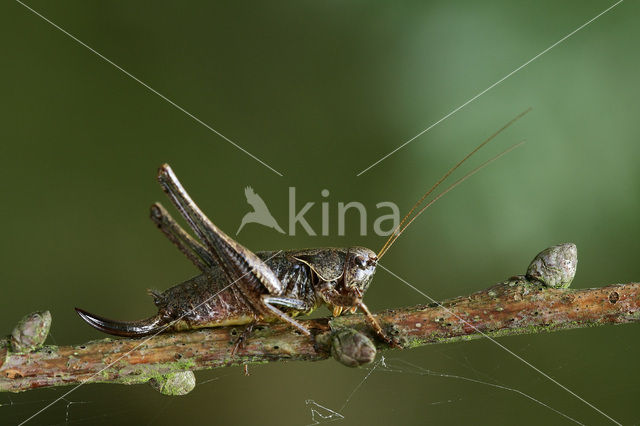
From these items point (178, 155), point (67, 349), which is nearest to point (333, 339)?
point (67, 349)

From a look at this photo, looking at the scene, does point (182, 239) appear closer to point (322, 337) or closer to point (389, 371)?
point (322, 337)

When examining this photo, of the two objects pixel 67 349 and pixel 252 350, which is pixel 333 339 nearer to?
pixel 252 350

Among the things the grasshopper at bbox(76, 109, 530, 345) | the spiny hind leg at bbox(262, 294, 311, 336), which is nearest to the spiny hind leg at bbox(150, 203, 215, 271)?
the grasshopper at bbox(76, 109, 530, 345)

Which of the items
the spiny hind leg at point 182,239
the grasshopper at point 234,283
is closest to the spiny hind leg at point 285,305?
the grasshopper at point 234,283

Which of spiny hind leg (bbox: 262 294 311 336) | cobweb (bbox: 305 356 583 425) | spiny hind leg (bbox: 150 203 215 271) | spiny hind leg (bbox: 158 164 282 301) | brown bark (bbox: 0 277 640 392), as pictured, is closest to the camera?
brown bark (bbox: 0 277 640 392)

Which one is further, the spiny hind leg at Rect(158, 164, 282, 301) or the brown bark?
the spiny hind leg at Rect(158, 164, 282, 301)

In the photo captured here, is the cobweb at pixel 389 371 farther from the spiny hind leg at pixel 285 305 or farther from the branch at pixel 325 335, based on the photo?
the branch at pixel 325 335

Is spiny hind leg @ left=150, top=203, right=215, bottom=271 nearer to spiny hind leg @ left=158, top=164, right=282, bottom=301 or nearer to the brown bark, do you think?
spiny hind leg @ left=158, top=164, right=282, bottom=301

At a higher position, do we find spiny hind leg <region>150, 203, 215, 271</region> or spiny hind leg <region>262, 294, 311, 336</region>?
spiny hind leg <region>150, 203, 215, 271</region>
